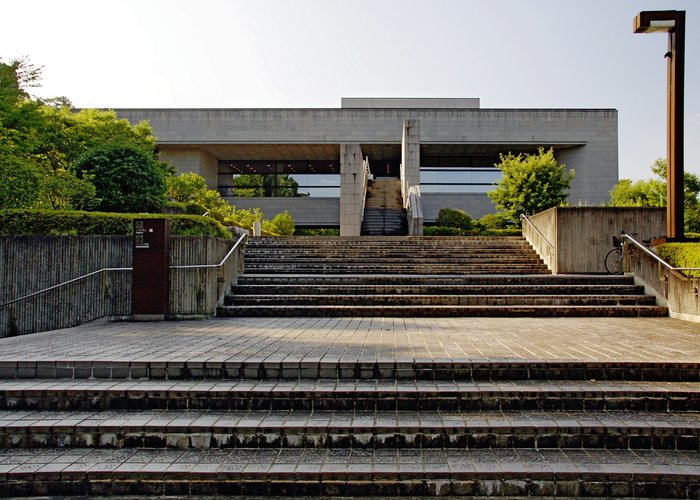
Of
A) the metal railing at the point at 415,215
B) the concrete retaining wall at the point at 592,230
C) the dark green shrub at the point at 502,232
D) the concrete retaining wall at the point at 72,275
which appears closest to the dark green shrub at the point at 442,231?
the dark green shrub at the point at 502,232

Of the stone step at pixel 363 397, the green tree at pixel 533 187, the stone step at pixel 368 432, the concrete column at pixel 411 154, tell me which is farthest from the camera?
the concrete column at pixel 411 154

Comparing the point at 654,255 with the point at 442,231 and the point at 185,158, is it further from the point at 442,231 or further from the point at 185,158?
the point at 185,158

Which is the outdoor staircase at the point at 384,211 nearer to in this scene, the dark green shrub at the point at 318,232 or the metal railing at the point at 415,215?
the metal railing at the point at 415,215

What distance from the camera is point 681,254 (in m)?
9.50

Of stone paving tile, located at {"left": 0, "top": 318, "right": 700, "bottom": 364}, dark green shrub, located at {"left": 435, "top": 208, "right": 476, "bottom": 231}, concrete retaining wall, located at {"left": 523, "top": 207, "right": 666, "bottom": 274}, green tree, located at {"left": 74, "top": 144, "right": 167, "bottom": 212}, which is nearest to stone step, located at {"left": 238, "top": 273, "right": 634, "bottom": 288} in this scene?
concrete retaining wall, located at {"left": 523, "top": 207, "right": 666, "bottom": 274}

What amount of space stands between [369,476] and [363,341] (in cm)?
293

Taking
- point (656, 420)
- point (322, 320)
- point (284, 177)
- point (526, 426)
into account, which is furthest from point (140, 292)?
point (284, 177)

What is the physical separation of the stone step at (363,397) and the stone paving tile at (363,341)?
0.49 m

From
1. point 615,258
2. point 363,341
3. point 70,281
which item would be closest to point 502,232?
point 615,258

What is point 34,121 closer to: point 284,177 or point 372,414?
point 372,414

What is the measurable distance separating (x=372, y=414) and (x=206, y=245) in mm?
6020

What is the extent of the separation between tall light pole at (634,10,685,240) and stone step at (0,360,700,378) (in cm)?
642

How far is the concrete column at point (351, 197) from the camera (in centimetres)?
2409

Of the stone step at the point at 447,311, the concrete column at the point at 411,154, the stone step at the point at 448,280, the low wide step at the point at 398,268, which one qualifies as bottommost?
the stone step at the point at 447,311
